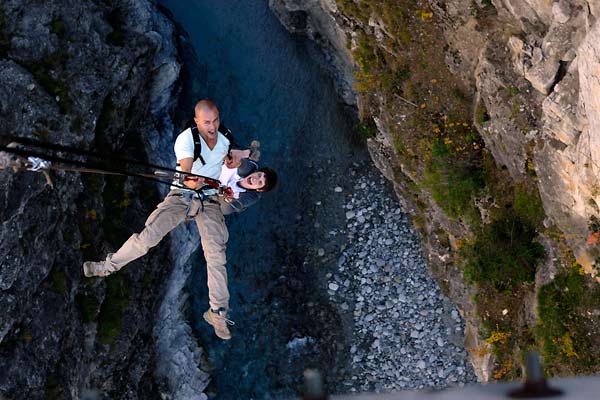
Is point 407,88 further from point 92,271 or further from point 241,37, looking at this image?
point 92,271

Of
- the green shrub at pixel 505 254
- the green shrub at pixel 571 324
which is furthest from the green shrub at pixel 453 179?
the green shrub at pixel 571 324

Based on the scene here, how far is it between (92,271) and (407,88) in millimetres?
7967

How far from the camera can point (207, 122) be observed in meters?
→ 10.2

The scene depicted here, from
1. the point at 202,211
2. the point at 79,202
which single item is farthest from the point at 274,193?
the point at 202,211

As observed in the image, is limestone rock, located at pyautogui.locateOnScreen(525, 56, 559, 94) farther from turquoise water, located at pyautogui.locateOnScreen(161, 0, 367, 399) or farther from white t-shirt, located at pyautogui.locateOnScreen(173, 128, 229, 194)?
turquoise water, located at pyautogui.locateOnScreen(161, 0, 367, 399)

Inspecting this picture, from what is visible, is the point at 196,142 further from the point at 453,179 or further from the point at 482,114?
the point at 453,179

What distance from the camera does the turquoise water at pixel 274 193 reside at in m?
17.4

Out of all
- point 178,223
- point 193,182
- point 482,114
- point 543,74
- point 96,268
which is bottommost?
point 96,268

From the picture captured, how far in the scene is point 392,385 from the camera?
1711 centimetres

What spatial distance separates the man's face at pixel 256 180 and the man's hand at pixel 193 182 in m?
0.84

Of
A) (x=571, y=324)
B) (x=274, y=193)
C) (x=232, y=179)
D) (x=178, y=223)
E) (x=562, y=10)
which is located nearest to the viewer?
(x=562, y=10)

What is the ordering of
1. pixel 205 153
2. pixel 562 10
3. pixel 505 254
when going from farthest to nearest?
pixel 505 254 < pixel 205 153 < pixel 562 10

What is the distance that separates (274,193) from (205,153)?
22.8ft

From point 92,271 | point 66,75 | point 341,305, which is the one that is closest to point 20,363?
point 92,271
